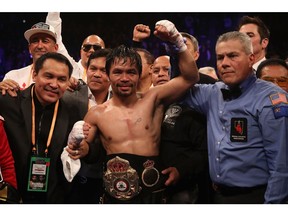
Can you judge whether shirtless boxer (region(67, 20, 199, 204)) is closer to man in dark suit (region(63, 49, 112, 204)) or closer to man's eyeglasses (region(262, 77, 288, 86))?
man in dark suit (region(63, 49, 112, 204))

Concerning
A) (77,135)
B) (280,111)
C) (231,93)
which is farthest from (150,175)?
(280,111)

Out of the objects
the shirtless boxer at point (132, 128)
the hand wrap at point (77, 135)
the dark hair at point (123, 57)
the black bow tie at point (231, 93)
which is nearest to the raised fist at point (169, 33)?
the shirtless boxer at point (132, 128)

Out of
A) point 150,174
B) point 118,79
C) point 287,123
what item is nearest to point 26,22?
point 118,79

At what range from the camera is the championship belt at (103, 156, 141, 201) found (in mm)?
2121

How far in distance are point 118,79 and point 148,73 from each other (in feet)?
2.00

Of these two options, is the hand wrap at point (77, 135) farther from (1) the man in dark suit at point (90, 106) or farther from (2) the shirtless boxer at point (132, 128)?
(1) the man in dark suit at point (90, 106)

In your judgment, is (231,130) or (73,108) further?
(73,108)

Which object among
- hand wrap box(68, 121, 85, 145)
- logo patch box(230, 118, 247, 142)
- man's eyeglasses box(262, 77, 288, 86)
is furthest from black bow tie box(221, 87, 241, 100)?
hand wrap box(68, 121, 85, 145)

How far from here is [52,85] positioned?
235 centimetres

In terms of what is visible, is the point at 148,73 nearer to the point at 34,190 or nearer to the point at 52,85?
the point at 52,85

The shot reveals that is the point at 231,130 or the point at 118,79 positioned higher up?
the point at 118,79

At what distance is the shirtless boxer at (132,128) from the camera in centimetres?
212

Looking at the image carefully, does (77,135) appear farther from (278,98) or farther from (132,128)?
(278,98)

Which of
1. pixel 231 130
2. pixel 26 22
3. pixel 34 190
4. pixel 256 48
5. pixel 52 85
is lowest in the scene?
pixel 34 190
